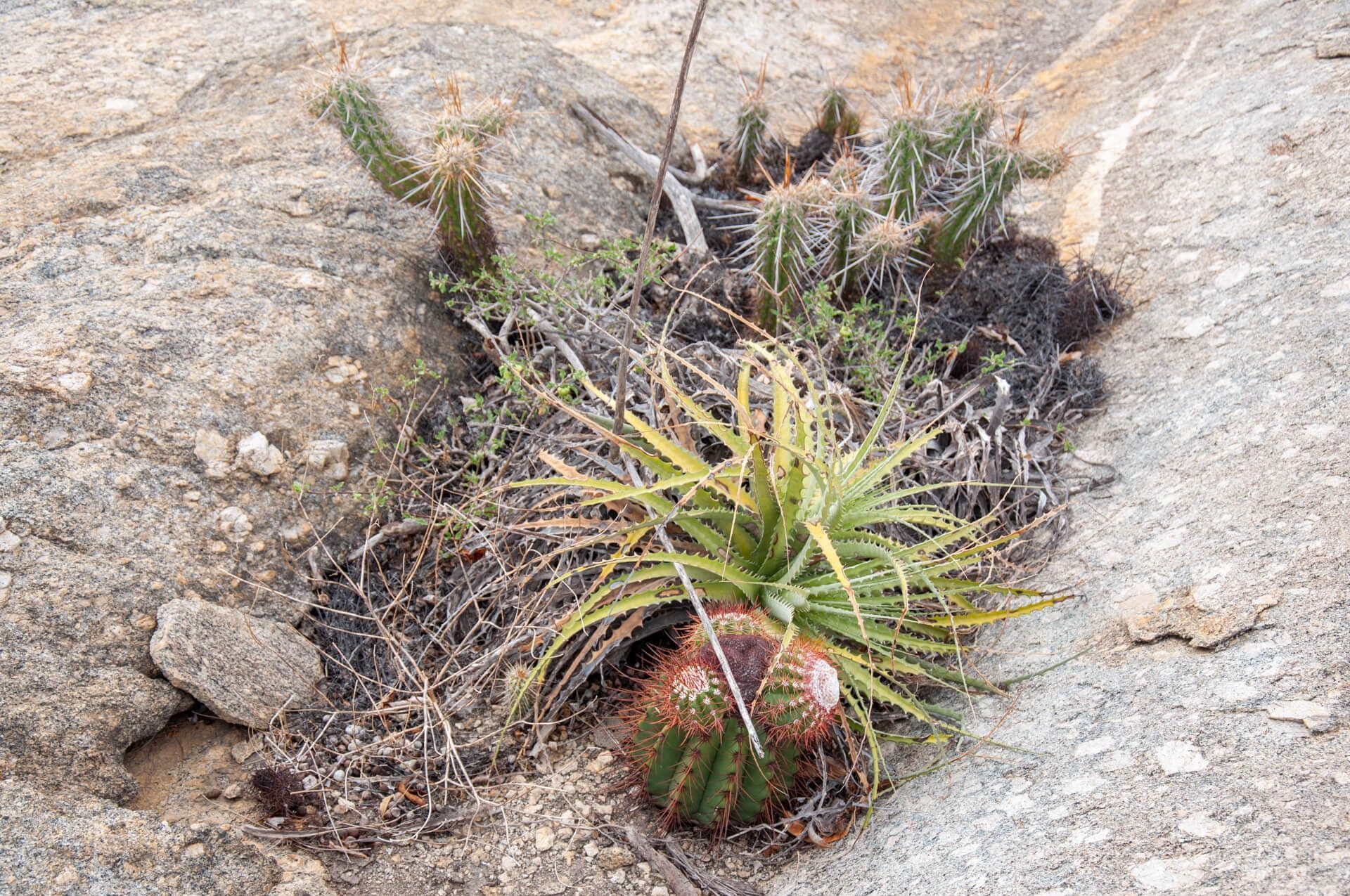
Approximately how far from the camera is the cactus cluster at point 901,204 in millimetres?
3113

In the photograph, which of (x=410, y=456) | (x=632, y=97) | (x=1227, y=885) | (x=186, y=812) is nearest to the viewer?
Answer: (x=1227, y=885)

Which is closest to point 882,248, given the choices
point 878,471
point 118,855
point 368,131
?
point 878,471

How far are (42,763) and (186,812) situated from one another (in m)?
0.30

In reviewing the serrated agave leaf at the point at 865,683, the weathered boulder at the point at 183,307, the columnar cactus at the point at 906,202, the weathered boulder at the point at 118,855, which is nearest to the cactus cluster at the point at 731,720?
the serrated agave leaf at the point at 865,683

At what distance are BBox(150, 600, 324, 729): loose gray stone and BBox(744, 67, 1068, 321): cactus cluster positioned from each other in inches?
70.9

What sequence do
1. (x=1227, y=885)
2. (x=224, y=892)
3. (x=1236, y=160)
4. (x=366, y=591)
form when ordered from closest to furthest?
(x=1227, y=885)
(x=224, y=892)
(x=366, y=591)
(x=1236, y=160)

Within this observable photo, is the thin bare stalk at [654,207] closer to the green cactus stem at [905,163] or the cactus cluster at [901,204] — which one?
the cactus cluster at [901,204]

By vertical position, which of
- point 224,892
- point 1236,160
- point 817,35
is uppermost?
point 817,35

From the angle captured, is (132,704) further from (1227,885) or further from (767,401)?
(1227,885)

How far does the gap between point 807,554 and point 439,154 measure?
1689mm

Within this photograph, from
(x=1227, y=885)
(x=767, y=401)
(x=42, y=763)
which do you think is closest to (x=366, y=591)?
(x=42, y=763)

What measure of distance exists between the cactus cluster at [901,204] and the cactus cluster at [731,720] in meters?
1.42

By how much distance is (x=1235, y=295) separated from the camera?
2912 millimetres

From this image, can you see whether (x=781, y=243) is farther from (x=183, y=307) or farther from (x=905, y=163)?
(x=183, y=307)
